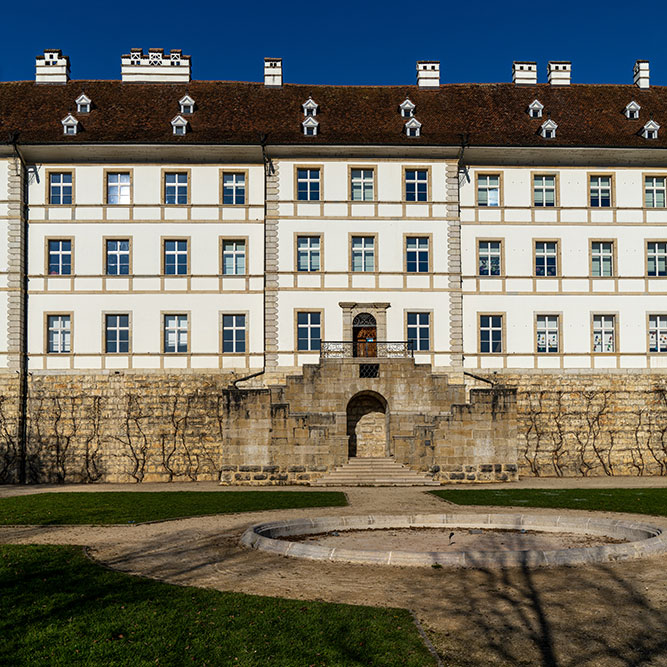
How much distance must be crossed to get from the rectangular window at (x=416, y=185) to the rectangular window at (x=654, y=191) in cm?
890

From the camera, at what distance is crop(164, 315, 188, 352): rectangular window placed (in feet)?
104

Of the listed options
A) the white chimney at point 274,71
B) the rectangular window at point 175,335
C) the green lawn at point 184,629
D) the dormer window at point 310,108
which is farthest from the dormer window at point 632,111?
the green lawn at point 184,629

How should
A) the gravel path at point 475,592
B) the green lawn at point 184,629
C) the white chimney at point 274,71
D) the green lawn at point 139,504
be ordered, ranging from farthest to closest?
1. the white chimney at point 274,71
2. the green lawn at point 139,504
3. the gravel path at point 475,592
4. the green lawn at point 184,629

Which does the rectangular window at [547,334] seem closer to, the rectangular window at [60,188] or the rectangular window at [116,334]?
the rectangular window at [116,334]

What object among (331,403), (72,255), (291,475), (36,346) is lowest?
(291,475)

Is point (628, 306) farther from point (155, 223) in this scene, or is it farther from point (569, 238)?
point (155, 223)

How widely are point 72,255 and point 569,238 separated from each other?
19.3 metres

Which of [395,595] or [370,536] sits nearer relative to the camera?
[395,595]

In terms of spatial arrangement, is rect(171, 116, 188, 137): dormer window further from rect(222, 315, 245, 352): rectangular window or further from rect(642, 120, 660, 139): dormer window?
rect(642, 120, 660, 139): dormer window

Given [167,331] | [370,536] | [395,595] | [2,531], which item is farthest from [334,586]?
[167,331]

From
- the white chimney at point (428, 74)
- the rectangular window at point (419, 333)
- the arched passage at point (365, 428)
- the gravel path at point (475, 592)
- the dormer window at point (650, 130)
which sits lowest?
the gravel path at point (475, 592)

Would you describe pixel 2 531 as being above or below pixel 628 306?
below

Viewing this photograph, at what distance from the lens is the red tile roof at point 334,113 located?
32.5 metres

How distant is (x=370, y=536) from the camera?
1493cm
